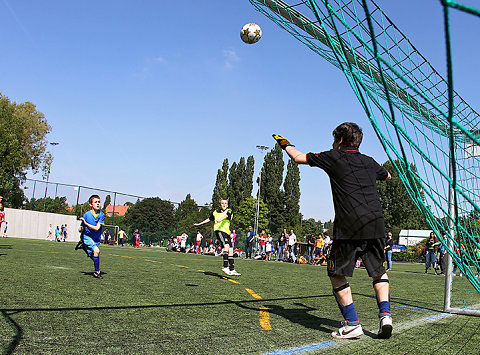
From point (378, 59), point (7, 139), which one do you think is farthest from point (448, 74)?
point (7, 139)

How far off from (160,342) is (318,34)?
177 inches

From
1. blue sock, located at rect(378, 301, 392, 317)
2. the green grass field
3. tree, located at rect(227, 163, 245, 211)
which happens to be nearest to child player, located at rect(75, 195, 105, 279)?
the green grass field

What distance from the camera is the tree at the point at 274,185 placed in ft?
210

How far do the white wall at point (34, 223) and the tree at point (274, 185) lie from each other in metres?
32.2

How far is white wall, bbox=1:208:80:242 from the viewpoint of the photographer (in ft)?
117

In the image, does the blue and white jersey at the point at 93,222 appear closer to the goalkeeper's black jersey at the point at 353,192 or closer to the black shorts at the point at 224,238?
the black shorts at the point at 224,238

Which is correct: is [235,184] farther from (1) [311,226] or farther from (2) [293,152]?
(2) [293,152]

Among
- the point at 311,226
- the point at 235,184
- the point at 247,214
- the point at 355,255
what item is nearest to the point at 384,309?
the point at 355,255

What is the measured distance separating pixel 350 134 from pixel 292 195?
6186 centimetres

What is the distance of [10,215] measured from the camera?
116 ft

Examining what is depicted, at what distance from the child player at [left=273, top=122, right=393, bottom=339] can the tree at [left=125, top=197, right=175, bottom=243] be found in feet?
115

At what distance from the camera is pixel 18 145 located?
33406 mm

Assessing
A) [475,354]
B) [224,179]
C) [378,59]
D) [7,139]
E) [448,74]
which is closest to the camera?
[448,74]

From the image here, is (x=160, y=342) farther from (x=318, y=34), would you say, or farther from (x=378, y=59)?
(x=318, y=34)
